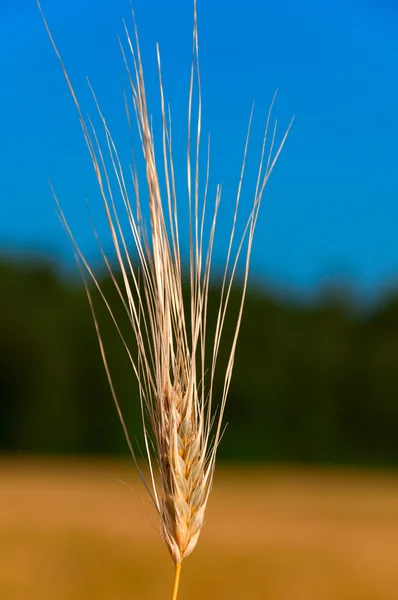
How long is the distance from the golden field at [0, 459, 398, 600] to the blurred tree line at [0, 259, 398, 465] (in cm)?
171

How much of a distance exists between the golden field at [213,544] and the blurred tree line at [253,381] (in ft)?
5.61

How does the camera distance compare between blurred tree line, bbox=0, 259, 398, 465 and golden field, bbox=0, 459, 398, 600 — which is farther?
blurred tree line, bbox=0, 259, 398, 465

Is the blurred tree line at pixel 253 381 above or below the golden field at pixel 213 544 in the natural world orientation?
above

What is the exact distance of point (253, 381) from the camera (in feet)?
94.5

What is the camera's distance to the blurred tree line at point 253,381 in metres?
28.5

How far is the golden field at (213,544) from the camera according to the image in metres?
11.3

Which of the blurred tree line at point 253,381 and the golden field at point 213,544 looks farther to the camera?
the blurred tree line at point 253,381

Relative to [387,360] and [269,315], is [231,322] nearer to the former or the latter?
[269,315]

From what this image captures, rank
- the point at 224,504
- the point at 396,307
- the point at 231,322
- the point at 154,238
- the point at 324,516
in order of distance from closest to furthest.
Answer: the point at 154,238, the point at 324,516, the point at 224,504, the point at 231,322, the point at 396,307

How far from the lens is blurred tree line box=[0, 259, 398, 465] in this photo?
93.6ft

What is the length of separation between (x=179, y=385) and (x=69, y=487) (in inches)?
998

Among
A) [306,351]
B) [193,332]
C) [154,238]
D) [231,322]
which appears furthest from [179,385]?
[306,351]

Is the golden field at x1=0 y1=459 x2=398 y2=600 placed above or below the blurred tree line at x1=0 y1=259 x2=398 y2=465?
below

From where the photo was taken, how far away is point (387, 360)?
2948 cm
